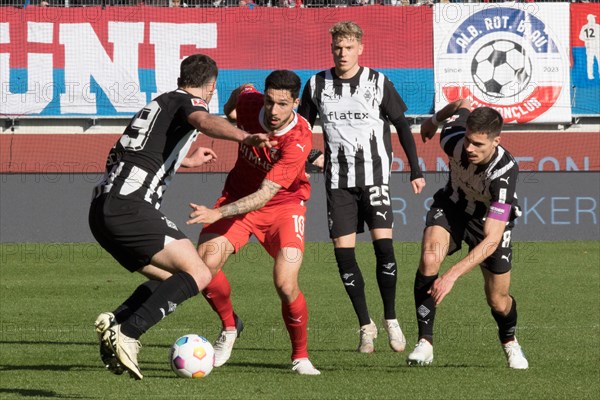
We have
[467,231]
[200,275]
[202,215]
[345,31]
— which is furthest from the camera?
[345,31]

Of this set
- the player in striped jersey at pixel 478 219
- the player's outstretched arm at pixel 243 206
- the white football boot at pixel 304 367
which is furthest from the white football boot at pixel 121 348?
the player in striped jersey at pixel 478 219

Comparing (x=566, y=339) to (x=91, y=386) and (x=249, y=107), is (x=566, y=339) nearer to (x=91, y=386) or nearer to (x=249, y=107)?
(x=249, y=107)

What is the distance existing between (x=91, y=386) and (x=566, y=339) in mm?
3837

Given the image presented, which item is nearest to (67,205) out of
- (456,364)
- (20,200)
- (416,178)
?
(20,200)

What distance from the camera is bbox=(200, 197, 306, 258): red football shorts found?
689 centimetres

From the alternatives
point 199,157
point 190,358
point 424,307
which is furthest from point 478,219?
point 190,358

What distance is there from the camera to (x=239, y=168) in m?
7.22

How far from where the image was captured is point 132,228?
18.6 ft

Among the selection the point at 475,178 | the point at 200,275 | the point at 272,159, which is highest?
the point at 272,159

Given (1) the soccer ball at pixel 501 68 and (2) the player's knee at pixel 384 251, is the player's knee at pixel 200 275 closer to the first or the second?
(2) the player's knee at pixel 384 251

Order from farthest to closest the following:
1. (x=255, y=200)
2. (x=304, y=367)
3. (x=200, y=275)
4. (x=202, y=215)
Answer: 1. (x=304, y=367)
2. (x=255, y=200)
3. (x=200, y=275)
4. (x=202, y=215)

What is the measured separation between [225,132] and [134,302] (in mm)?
1188

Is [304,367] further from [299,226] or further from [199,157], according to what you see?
[199,157]

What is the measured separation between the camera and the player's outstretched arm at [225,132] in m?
5.43
